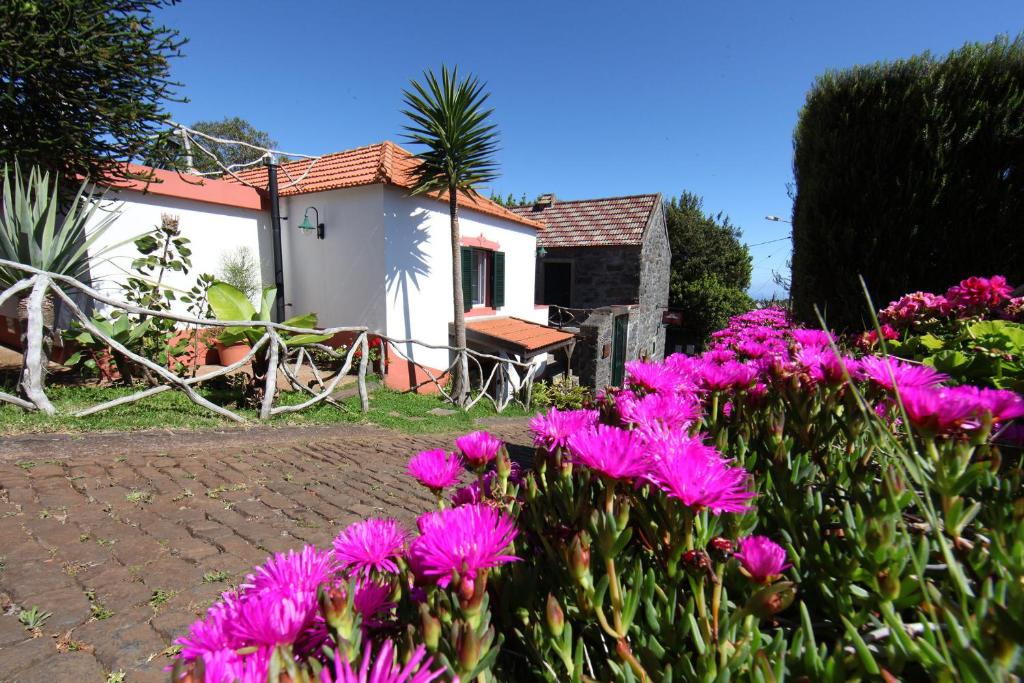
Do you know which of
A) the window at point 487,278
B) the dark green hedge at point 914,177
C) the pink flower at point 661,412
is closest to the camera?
the pink flower at point 661,412

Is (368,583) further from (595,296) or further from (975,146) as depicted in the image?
(595,296)

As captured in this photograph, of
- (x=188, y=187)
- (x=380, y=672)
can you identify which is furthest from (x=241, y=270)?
(x=380, y=672)

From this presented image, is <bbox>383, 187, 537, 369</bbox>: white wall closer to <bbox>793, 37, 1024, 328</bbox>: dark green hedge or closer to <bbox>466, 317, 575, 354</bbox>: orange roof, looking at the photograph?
<bbox>466, 317, 575, 354</bbox>: orange roof

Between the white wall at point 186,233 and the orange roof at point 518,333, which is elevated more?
the white wall at point 186,233

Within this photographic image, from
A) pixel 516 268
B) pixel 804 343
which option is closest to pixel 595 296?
pixel 516 268

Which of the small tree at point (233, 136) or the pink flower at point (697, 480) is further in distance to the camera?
the small tree at point (233, 136)

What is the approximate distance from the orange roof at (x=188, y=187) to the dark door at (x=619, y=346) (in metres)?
9.36

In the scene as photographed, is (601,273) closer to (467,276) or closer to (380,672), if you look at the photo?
(467,276)

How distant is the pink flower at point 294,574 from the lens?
2.28ft

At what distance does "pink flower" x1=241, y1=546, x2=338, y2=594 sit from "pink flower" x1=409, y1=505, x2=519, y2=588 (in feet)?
0.48

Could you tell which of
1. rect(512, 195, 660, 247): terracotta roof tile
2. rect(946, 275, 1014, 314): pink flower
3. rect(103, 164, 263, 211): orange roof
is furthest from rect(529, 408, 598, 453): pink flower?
rect(512, 195, 660, 247): terracotta roof tile

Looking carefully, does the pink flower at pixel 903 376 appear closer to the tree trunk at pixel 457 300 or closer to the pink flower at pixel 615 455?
the pink flower at pixel 615 455

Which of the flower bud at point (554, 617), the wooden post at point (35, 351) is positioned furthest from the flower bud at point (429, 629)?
the wooden post at point (35, 351)

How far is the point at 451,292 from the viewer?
10422 millimetres
